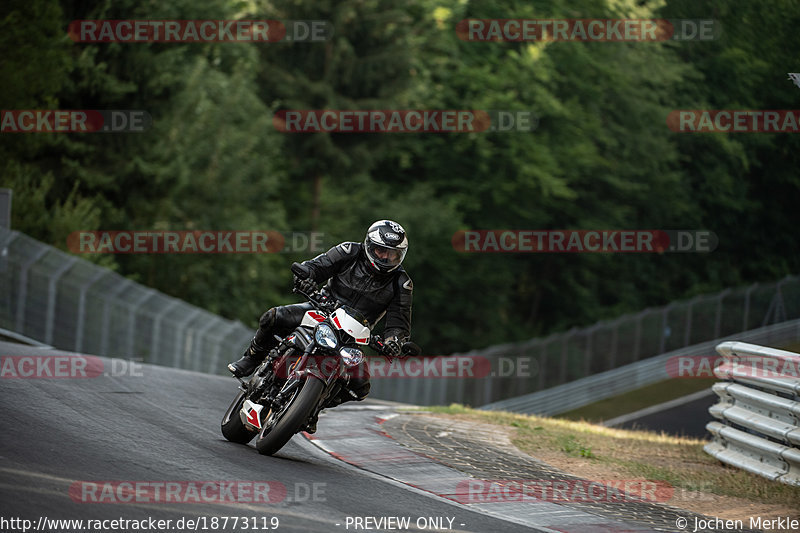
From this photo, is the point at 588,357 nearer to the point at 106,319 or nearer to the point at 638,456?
the point at 106,319

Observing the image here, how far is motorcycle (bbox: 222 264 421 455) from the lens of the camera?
27.1 feet

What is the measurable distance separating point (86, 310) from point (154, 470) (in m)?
11.2

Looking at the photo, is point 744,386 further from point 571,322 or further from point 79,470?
point 571,322

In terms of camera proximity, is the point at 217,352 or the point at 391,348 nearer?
the point at 391,348

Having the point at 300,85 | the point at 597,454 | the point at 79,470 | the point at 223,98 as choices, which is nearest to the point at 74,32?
the point at 223,98

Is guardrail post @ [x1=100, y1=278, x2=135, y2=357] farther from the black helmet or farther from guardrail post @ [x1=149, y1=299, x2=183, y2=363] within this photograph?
the black helmet

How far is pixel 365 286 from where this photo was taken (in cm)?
909

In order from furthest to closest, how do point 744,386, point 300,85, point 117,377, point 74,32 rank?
1. point 300,85
2. point 74,32
3. point 117,377
4. point 744,386

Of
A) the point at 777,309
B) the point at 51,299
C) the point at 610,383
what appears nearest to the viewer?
the point at 51,299

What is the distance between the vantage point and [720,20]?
1540 inches

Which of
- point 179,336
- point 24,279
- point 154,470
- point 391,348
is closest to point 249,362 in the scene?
point 391,348

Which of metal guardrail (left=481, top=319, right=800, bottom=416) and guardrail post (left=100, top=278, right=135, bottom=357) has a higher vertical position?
guardrail post (left=100, top=278, right=135, bottom=357)

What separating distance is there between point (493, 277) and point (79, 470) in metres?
41.2

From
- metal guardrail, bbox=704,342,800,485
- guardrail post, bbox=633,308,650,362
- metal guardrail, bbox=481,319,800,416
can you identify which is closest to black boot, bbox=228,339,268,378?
metal guardrail, bbox=704,342,800,485
